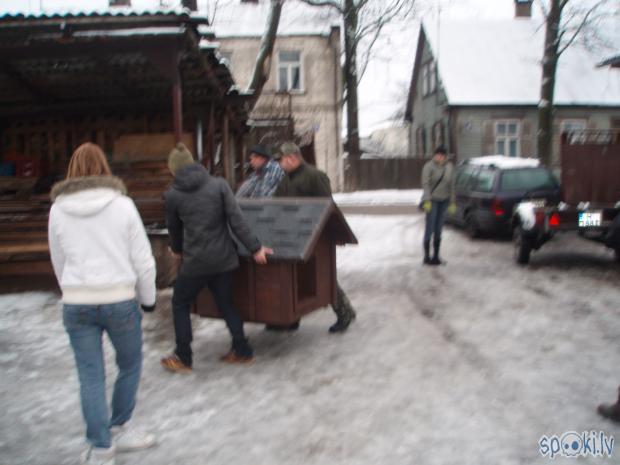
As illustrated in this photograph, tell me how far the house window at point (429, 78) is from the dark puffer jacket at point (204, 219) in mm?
25911

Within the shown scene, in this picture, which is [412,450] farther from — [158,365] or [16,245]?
[16,245]

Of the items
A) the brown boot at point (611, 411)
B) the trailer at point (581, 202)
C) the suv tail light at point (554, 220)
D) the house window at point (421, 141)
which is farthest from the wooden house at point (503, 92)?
the brown boot at point (611, 411)

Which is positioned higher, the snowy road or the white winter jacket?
the white winter jacket

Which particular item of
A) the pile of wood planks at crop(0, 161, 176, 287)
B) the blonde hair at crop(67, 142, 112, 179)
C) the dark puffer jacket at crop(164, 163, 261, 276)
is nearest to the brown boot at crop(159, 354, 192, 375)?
the dark puffer jacket at crop(164, 163, 261, 276)

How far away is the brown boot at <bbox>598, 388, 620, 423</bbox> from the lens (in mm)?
3807

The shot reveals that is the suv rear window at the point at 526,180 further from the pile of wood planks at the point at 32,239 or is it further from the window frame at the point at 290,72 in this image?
the window frame at the point at 290,72

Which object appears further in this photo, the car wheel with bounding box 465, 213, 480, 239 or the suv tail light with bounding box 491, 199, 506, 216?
the car wheel with bounding box 465, 213, 480, 239

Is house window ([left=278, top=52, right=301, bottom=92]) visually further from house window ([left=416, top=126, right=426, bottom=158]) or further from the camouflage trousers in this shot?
the camouflage trousers

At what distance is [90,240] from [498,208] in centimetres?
976

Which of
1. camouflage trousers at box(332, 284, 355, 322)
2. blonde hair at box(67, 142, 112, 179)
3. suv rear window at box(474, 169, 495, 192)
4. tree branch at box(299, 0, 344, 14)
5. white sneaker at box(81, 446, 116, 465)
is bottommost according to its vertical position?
white sneaker at box(81, 446, 116, 465)

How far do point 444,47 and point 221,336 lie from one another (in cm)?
2542

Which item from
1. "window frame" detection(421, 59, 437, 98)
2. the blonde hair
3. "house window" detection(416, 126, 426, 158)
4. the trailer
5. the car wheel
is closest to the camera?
the blonde hair

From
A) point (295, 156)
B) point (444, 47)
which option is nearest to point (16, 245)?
point (295, 156)

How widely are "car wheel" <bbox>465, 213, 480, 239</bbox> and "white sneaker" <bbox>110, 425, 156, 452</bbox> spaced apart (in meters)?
9.73
